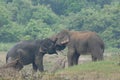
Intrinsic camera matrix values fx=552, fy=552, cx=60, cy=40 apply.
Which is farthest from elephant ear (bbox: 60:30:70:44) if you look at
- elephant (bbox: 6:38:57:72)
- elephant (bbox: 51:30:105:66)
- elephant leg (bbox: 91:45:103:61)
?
elephant leg (bbox: 91:45:103:61)

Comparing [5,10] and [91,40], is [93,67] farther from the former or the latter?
[5,10]

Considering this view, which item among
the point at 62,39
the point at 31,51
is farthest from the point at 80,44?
the point at 31,51

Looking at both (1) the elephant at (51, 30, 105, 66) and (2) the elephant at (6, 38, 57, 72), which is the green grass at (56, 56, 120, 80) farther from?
(2) the elephant at (6, 38, 57, 72)

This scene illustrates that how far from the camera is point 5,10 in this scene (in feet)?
119

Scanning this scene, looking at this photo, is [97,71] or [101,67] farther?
[101,67]

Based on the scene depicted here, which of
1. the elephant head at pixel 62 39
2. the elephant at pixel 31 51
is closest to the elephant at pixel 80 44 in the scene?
the elephant head at pixel 62 39

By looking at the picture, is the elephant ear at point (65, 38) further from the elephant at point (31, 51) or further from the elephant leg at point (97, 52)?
the elephant leg at point (97, 52)

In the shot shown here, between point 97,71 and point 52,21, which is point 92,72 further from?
point 52,21

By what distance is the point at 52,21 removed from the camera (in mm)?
38625

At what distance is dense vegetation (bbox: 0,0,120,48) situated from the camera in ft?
104

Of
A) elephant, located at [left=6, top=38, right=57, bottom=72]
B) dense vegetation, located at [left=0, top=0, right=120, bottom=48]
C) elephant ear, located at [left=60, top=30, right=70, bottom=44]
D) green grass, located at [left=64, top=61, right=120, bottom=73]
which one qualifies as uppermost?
green grass, located at [left=64, top=61, right=120, bottom=73]

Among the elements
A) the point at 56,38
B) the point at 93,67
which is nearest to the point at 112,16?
the point at 56,38

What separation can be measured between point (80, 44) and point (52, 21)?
21408 millimetres

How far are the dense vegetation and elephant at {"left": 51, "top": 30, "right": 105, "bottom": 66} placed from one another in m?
11.7
